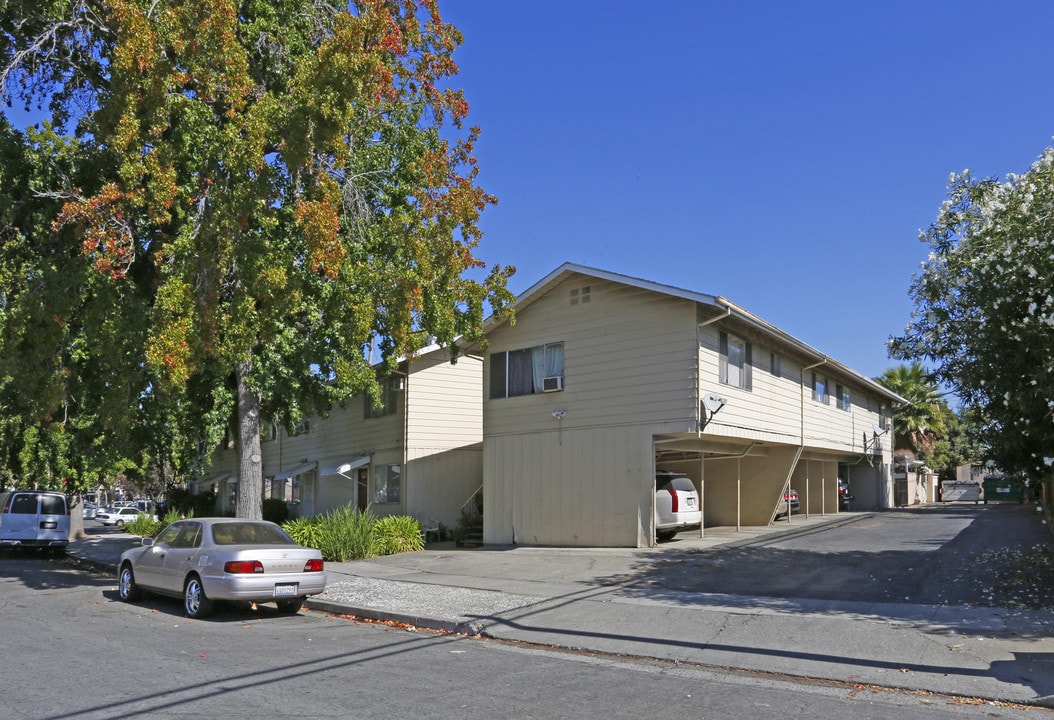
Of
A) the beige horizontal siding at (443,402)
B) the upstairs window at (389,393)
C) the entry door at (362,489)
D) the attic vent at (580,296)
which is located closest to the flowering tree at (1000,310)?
the attic vent at (580,296)

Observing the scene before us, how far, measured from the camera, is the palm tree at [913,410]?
Answer: 3916 cm

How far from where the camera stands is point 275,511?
101ft

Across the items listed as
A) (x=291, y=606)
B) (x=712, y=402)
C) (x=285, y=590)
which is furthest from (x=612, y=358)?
(x=285, y=590)

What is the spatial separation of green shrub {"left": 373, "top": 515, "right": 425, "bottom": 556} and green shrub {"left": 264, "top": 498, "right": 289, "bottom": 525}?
11599 millimetres

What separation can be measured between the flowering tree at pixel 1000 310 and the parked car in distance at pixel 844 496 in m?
21.1

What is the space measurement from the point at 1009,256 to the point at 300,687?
922 cm

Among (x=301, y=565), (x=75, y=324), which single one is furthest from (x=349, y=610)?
(x=75, y=324)

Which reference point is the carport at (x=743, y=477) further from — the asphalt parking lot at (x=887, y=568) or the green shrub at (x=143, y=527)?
the green shrub at (x=143, y=527)

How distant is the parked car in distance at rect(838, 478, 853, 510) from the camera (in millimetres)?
32463

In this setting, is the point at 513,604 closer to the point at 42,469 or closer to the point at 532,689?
the point at 532,689

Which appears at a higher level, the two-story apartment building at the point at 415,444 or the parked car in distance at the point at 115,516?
the two-story apartment building at the point at 415,444

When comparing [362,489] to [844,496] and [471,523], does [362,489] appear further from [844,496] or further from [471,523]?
[844,496]

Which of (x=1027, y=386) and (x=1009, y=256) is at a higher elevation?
(x=1009, y=256)

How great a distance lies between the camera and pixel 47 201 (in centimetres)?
1570
